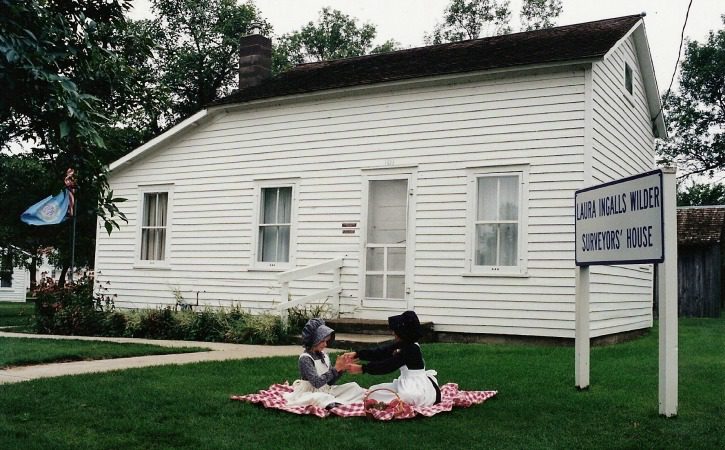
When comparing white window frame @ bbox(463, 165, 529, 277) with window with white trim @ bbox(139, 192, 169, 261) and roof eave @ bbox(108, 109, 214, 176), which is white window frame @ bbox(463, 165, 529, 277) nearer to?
roof eave @ bbox(108, 109, 214, 176)

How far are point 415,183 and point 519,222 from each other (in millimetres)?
2125

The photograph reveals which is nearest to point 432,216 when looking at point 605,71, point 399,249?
point 399,249

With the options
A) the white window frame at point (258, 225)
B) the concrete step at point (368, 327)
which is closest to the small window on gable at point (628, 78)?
the concrete step at point (368, 327)

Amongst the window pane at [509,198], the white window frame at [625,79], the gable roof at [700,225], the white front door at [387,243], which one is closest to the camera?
the window pane at [509,198]

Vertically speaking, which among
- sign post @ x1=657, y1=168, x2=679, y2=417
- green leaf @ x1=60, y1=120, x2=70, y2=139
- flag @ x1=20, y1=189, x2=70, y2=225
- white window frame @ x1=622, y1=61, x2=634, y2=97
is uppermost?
white window frame @ x1=622, y1=61, x2=634, y2=97

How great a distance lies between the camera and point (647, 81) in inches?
636

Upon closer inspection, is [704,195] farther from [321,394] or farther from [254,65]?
[321,394]

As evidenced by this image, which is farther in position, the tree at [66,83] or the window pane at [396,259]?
the window pane at [396,259]

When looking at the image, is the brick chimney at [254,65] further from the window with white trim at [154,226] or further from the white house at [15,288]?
the white house at [15,288]

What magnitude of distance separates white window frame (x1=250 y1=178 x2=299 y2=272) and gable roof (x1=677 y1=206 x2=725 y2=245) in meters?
14.9

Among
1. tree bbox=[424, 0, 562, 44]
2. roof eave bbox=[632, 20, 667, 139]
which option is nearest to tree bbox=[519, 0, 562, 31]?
tree bbox=[424, 0, 562, 44]

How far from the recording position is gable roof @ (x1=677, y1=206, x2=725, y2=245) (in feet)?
78.5

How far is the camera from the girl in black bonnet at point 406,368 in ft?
21.1

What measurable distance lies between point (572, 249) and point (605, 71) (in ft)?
11.3
